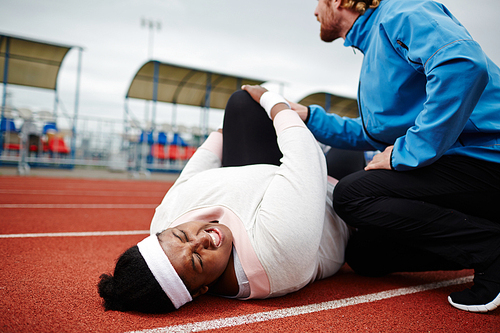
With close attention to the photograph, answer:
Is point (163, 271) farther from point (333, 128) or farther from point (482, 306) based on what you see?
point (333, 128)

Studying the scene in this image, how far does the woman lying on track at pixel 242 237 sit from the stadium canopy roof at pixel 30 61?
1085cm

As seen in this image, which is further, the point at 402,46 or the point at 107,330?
the point at 402,46

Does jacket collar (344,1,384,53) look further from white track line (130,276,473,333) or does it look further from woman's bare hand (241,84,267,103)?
white track line (130,276,473,333)

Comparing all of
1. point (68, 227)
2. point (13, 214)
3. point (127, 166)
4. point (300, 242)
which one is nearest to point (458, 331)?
point (300, 242)

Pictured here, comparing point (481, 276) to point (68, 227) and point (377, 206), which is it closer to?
point (377, 206)

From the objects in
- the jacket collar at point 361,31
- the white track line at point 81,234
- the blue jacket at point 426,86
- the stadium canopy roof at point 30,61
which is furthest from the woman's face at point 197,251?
the stadium canopy roof at point 30,61

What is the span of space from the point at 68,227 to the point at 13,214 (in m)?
0.92

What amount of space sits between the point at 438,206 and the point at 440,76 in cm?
61

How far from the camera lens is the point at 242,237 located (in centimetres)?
150

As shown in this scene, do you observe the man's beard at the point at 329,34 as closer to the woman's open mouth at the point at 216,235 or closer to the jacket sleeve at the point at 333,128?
the jacket sleeve at the point at 333,128

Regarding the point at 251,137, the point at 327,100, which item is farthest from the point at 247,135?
the point at 327,100

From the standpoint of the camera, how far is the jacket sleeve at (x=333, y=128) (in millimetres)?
2272

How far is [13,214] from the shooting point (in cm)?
360

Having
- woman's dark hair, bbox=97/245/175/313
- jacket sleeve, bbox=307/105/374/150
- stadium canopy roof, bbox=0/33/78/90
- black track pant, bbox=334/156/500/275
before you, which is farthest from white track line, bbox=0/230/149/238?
stadium canopy roof, bbox=0/33/78/90
